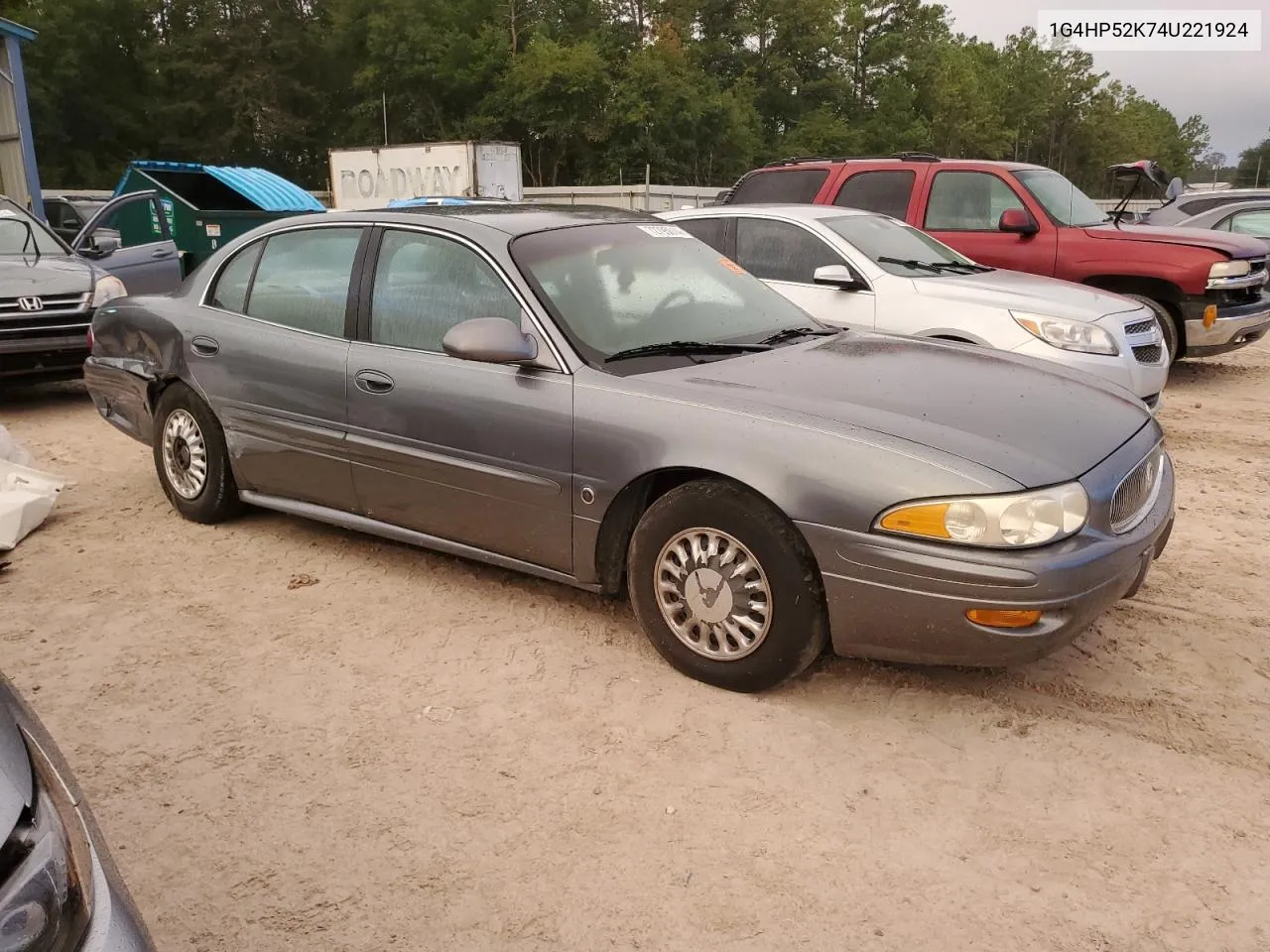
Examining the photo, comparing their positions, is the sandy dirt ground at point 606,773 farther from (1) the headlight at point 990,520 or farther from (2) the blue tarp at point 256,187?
(2) the blue tarp at point 256,187

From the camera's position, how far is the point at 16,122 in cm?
1606

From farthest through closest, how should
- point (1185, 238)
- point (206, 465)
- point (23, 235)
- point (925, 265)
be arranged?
point (23, 235)
point (1185, 238)
point (925, 265)
point (206, 465)

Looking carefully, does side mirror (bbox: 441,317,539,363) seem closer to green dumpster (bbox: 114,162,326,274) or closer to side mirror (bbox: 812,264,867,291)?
side mirror (bbox: 812,264,867,291)

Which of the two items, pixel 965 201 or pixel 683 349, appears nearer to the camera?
pixel 683 349

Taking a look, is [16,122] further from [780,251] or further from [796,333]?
[796,333]

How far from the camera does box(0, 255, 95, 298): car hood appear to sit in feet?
26.5

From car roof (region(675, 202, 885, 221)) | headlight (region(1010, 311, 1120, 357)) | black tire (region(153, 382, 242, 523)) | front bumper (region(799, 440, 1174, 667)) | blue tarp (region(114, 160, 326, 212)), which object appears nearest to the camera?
front bumper (region(799, 440, 1174, 667))

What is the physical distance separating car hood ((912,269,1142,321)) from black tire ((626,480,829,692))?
3818 mm

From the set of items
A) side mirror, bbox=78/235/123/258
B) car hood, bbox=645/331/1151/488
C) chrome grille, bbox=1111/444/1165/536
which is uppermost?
car hood, bbox=645/331/1151/488

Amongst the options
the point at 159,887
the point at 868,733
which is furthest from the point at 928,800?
the point at 159,887

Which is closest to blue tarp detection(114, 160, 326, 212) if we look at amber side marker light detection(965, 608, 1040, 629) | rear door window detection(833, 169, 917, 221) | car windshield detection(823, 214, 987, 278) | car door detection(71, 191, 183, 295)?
car door detection(71, 191, 183, 295)

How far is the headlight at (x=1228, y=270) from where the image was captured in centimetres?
873

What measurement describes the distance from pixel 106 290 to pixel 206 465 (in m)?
4.43

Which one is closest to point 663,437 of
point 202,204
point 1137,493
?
point 1137,493
